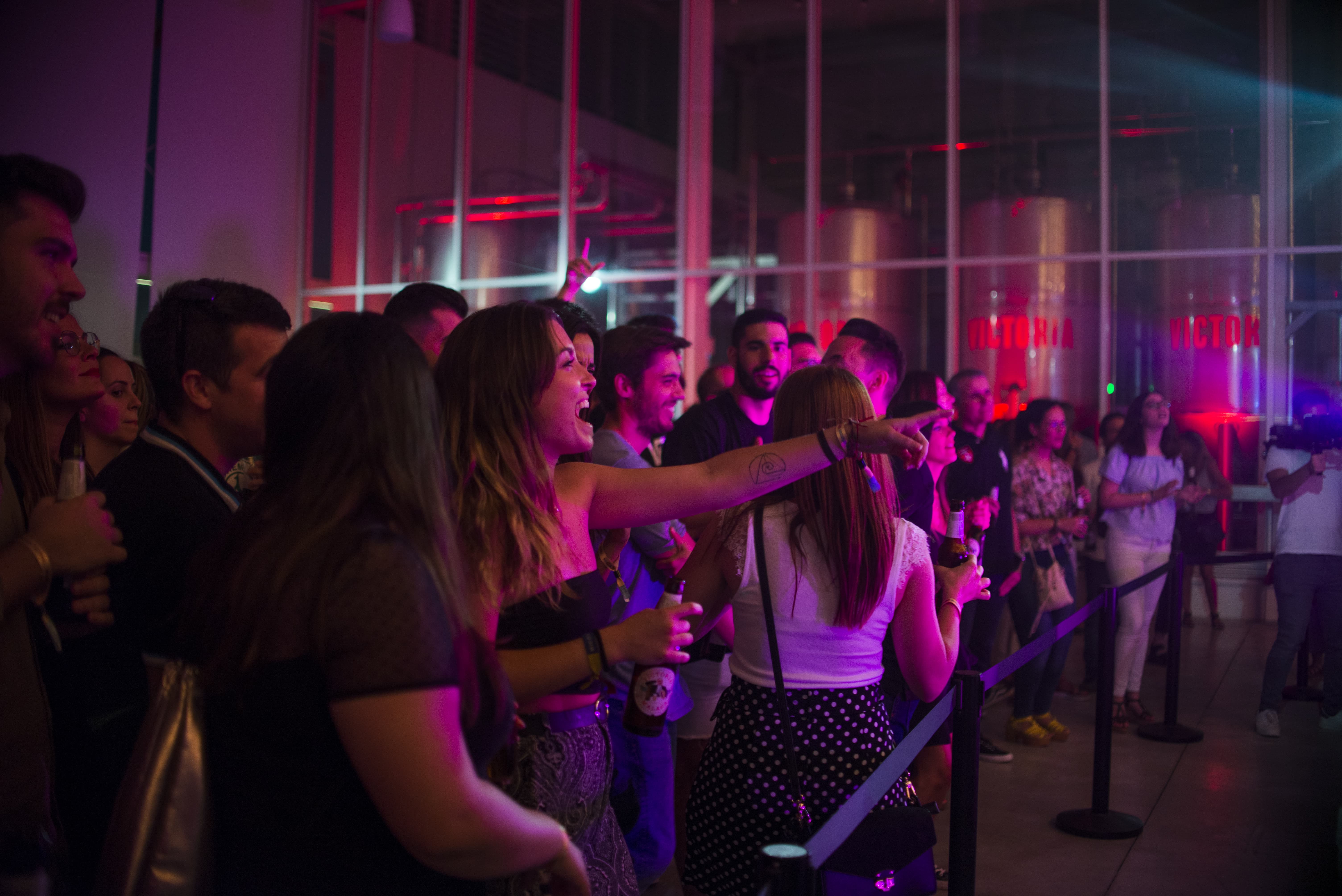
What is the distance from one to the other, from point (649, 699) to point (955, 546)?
40.3 inches

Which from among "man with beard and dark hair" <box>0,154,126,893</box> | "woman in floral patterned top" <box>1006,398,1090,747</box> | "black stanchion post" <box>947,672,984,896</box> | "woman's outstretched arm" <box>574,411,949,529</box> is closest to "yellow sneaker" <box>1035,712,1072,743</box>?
"woman in floral patterned top" <box>1006,398,1090,747</box>

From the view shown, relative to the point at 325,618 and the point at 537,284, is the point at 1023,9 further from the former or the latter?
the point at 325,618

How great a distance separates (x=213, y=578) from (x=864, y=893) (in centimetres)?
140

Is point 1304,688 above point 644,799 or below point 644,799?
below

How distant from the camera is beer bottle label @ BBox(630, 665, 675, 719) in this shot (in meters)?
1.85

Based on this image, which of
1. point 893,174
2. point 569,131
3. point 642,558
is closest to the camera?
point 642,558

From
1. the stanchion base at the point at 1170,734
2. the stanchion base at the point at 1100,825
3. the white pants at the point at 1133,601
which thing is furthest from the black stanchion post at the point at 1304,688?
the stanchion base at the point at 1100,825

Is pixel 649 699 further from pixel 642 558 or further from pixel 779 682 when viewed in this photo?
pixel 642 558

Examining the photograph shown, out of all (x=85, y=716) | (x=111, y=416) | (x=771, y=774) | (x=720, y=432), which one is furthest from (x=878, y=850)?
(x=111, y=416)

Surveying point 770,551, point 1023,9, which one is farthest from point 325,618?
point 1023,9

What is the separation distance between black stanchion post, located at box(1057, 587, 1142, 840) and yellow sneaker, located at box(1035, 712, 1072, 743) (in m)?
1.17

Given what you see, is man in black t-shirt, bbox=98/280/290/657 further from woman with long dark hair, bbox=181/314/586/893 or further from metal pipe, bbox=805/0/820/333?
metal pipe, bbox=805/0/820/333

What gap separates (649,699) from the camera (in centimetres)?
185

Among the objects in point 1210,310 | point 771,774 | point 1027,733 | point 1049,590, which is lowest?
point 1027,733
